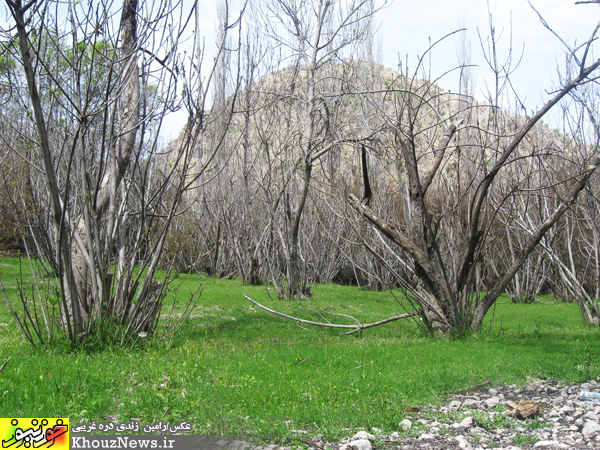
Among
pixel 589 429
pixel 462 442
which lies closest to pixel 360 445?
pixel 462 442

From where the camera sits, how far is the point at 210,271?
90.8 feet

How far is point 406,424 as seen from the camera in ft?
13.1

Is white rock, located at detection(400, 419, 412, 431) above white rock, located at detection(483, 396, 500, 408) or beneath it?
above

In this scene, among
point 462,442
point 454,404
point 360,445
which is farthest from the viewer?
point 454,404

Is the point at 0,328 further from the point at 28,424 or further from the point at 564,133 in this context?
the point at 564,133

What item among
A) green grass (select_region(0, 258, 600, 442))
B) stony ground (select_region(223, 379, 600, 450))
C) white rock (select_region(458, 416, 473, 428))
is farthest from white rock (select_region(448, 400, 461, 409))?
white rock (select_region(458, 416, 473, 428))

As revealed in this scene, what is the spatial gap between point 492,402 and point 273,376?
2238mm

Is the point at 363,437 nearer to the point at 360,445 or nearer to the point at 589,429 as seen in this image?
the point at 360,445

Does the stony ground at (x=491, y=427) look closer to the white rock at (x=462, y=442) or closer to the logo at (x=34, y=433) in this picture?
the white rock at (x=462, y=442)

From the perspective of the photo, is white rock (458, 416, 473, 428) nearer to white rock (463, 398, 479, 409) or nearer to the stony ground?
the stony ground

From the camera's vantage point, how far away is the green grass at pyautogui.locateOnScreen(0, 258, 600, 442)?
3.98 meters

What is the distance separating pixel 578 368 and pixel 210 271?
23.4m

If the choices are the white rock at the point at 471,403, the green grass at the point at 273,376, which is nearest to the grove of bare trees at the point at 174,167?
the green grass at the point at 273,376

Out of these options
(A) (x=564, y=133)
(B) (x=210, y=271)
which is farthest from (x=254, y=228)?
(A) (x=564, y=133)
